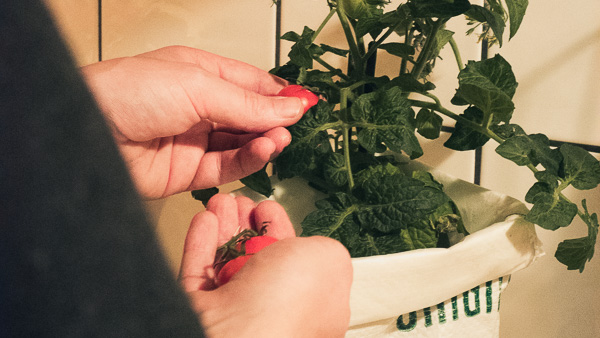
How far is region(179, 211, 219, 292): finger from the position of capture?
386mm

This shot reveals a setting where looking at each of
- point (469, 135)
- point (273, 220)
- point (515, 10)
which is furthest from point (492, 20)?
point (273, 220)

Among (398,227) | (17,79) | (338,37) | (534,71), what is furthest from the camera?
(338,37)

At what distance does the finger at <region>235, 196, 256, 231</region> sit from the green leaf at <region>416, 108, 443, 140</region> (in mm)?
199

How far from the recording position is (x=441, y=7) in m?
0.35

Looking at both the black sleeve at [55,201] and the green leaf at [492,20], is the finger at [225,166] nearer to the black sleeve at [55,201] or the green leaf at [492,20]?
the green leaf at [492,20]

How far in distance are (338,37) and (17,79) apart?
22.6 inches

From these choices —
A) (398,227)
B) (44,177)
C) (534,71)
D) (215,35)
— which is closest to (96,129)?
(44,177)

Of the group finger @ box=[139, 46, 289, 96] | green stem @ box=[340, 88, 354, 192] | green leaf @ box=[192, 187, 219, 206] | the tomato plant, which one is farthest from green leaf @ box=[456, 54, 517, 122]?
green leaf @ box=[192, 187, 219, 206]

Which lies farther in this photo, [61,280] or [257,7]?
[257,7]

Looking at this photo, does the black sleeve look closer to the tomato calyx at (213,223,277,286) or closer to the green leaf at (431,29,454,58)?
the tomato calyx at (213,223,277,286)

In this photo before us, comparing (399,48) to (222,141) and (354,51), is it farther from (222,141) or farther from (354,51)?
(222,141)

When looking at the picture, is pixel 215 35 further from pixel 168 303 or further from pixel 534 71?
pixel 168 303

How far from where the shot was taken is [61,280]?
0.09 metres

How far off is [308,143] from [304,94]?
5cm
